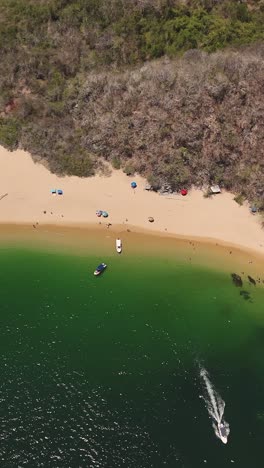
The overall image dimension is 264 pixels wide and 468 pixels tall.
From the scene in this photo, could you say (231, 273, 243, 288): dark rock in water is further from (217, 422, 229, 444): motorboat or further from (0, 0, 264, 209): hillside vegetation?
(217, 422, 229, 444): motorboat

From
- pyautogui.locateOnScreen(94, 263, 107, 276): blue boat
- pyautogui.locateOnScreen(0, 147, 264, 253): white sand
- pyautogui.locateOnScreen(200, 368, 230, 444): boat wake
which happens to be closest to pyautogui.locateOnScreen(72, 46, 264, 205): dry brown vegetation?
pyautogui.locateOnScreen(0, 147, 264, 253): white sand

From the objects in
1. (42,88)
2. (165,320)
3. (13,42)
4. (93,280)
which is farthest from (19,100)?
(165,320)

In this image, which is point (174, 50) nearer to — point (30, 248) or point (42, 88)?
point (42, 88)

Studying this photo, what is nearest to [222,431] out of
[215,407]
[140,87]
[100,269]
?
[215,407]

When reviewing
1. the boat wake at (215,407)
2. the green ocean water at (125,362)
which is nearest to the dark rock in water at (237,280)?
the green ocean water at (125,362)

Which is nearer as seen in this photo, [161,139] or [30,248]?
[30,248]

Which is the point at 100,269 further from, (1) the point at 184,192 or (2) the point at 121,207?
(1) the point at 184,192

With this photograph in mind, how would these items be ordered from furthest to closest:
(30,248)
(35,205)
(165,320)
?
(35,205) < (30,248) < (165,320)

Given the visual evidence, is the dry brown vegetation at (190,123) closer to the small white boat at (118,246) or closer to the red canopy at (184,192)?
the red canopy at (184,192)
